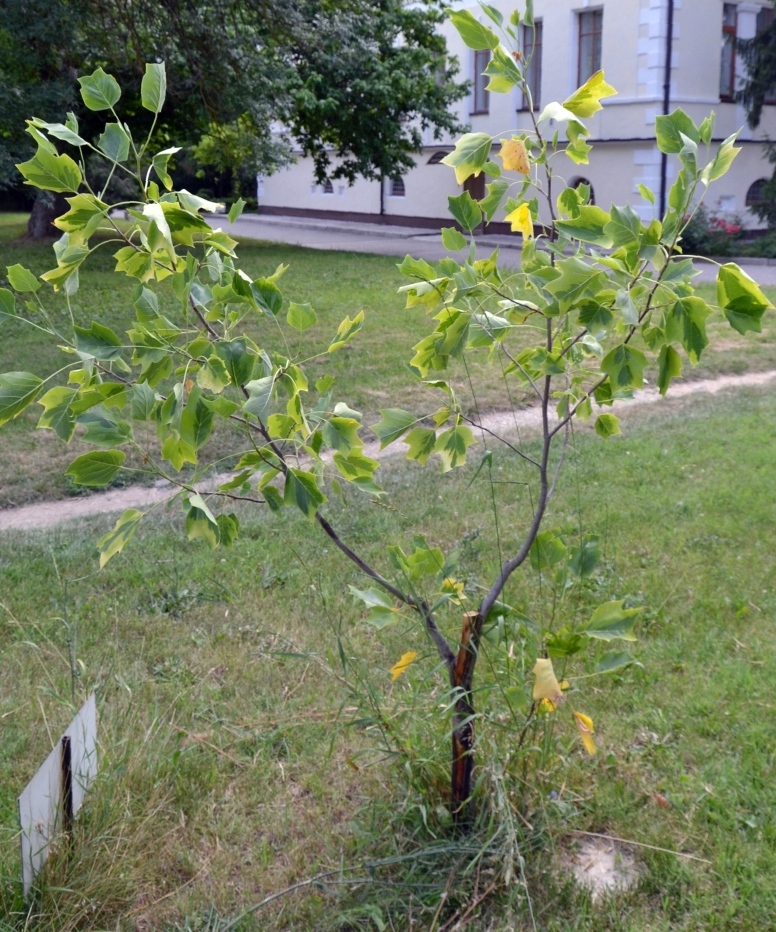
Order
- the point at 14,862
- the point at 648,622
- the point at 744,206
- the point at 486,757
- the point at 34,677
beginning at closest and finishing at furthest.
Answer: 1. the point at 14,862
2. the point at 486,757
3. the point at 34,677
4. the point at 648,622
5. the point at 744,206

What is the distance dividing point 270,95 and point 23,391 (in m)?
16.4

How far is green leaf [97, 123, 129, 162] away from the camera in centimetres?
228

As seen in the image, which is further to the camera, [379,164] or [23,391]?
[379,164]

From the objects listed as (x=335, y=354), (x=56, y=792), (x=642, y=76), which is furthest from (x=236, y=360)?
(x=642, y=76)

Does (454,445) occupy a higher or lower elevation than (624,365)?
lower

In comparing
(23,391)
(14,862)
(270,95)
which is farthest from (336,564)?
(270,95)

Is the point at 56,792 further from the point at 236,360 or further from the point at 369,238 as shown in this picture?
the point at 369,238

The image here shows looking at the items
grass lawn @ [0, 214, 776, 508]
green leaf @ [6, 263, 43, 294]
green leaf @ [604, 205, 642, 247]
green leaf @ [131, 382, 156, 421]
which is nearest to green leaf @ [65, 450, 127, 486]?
green leaf @ [131, 382, 156, 421]

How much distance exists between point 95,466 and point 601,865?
5.85ft

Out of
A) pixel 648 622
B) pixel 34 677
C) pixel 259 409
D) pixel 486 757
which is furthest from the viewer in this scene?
pixel 648 622

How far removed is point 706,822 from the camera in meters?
3.02

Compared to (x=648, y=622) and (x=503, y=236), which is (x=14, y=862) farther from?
(x=503, y=236)

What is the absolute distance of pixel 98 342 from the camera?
2.25 meters

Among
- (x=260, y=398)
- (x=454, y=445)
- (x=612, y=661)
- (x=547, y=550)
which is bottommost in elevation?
(x=612, y=661)
